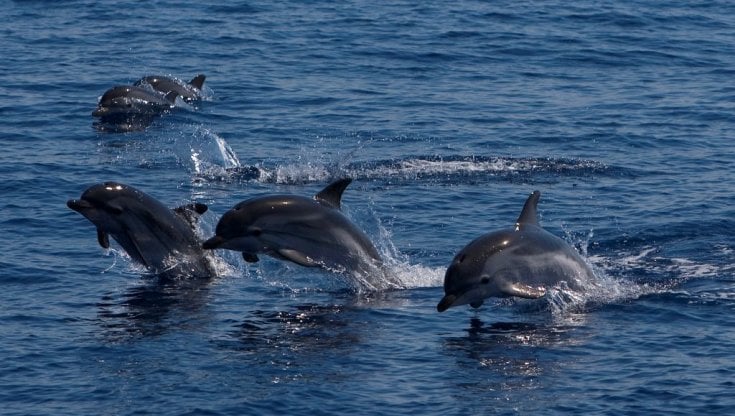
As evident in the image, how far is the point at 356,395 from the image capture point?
1698 centimetres

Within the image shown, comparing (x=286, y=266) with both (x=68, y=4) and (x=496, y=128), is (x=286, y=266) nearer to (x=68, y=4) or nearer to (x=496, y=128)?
(x=496, y=128)

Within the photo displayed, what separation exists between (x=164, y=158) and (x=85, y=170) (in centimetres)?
194

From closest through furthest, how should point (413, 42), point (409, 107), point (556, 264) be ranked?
point (556, 264)
point (409, 107)
point (413, 42)

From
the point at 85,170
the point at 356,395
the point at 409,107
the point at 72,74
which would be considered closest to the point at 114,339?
the point at 356,395

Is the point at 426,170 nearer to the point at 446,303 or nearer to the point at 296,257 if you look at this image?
the point at 296,257

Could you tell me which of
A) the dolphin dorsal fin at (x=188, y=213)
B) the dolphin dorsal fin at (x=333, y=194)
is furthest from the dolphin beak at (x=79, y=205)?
the dolphin dorsal fin at (x=333, y=194)

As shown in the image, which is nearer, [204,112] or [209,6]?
[204,112]

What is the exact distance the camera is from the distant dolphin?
3672cm

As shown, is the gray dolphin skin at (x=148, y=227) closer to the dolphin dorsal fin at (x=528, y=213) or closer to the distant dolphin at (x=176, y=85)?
the dolphin dorsal fin at (x=528, y=213)

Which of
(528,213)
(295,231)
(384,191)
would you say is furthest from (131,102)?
(528,213)

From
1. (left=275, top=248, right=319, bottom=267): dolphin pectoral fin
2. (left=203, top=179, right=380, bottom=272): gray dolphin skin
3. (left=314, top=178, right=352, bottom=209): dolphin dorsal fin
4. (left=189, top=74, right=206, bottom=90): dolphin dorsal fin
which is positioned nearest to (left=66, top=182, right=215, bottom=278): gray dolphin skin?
(left=203, top=179, right=380, bottom=272): gray dolphin skin

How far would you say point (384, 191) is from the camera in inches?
1083

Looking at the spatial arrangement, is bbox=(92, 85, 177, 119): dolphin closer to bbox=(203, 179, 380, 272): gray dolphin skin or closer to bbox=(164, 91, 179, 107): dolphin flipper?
bbox=(164, 91, 179, 107): dolphin flipper

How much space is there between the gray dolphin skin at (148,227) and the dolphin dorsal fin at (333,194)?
1.86m
